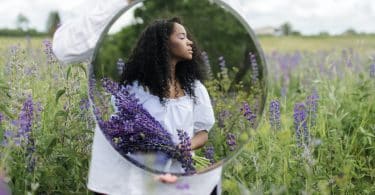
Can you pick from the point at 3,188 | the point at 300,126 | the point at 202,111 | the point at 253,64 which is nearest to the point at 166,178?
the point at 202,111

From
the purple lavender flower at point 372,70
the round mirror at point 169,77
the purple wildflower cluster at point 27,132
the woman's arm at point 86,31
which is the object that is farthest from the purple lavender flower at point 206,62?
the purple lavender flower at point 372,70

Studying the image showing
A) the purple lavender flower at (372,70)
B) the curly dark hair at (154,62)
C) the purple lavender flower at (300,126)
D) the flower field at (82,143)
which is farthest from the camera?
the purple lavender flower at (372,70)

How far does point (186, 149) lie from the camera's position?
2574 millimetres

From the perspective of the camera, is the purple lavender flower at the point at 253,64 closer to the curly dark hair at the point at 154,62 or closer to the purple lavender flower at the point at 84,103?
the curly dark hair at the point at 154,62

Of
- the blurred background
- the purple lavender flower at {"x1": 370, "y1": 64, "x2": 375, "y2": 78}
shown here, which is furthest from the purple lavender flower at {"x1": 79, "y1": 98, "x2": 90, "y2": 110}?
the purple lavender flower at {"x1": 370, "y1": 64, "x2": 375, "y2": 78}

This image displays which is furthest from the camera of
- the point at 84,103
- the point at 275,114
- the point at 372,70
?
the point at 372,70

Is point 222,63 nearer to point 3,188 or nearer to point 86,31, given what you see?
point 86,31

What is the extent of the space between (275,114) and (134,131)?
968mm

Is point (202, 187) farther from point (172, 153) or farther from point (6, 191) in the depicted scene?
point (6, 191)

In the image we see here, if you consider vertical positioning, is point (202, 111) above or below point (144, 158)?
above

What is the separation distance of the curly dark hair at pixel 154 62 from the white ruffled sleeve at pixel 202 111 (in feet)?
0.29

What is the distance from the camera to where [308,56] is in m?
6.16

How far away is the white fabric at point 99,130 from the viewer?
254 cm

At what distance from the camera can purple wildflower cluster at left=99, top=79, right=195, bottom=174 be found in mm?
2551
